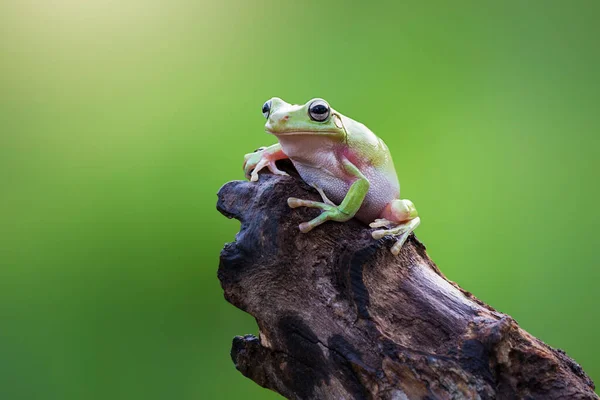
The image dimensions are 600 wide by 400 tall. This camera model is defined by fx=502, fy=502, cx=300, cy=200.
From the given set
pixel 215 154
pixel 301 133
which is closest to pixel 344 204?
pixel 301 133

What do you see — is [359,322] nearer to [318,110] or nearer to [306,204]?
[306,204]

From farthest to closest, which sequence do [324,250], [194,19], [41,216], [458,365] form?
[194,19] → [41,216] → [324,250] → [458,365]

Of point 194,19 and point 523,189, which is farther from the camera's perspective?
point 523,189

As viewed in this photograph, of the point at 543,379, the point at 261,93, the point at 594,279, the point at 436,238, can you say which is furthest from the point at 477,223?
the point at 543,379

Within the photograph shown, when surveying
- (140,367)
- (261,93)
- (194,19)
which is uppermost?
(194,19)

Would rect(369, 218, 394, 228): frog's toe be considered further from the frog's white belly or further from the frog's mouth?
the frog's mouth

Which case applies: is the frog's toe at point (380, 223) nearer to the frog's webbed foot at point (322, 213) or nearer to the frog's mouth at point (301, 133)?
the frog's webbed foot at point (322, 213)

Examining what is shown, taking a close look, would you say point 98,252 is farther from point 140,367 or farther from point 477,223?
point 477,223
